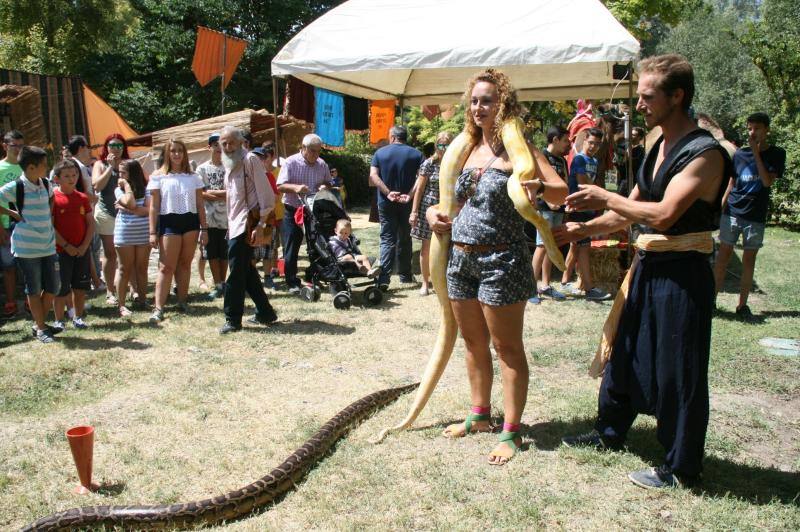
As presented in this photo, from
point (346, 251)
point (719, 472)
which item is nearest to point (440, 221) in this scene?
point (719, 472)

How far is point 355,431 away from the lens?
4547mm

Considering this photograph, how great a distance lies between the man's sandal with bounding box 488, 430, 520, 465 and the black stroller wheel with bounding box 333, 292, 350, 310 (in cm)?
433

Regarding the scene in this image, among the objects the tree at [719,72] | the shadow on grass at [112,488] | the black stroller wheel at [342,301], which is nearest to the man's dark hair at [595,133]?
the black stroller wheel at [342,301]

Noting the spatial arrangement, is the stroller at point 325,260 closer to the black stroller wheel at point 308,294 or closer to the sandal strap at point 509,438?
the black stroller wheel at point 308,294

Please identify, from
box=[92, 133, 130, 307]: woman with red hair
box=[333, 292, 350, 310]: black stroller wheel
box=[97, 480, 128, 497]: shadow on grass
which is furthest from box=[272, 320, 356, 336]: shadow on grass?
box=[97, 480, 128, 497]: shadow on grass

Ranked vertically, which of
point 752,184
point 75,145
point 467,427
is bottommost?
point 467,427

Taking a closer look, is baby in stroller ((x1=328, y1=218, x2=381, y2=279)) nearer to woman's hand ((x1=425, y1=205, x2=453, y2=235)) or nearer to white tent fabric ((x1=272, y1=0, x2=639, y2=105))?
white tent fabric ((x1=272, y1=0, x2=639, y2=105))

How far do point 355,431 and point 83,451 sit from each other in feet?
5.81

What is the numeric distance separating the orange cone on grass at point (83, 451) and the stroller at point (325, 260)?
4737mm

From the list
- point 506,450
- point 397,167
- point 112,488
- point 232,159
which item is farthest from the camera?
point 397,167

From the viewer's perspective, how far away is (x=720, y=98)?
130ft

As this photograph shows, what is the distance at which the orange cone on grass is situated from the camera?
135 inches

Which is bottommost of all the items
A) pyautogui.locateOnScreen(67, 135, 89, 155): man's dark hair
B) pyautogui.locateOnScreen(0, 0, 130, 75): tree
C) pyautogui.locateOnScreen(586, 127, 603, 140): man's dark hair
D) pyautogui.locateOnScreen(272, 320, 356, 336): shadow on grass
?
pyautogui.locateOnScreen(272, 320, 356, 336): shadow on grass

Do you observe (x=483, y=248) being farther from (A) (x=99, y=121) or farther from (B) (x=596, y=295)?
(A) (x=99, y=121)
